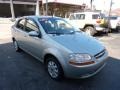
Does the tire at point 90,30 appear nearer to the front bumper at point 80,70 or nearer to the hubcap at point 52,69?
the hubcap at point 52,69

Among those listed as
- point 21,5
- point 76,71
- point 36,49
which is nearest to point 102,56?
point 76,71

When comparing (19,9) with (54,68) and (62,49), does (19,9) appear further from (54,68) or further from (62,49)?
(62,49)

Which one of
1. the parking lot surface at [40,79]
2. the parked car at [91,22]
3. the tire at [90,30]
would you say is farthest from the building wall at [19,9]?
the parking lot surface at [40,79]

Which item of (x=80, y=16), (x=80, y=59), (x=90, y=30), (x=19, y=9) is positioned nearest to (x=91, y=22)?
(x=90, y=30)

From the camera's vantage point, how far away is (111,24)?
522 inches

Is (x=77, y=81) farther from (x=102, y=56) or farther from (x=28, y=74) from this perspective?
(x=28, y=74)

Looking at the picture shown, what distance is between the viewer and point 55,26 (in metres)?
4.90

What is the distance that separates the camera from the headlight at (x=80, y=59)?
3568 mm

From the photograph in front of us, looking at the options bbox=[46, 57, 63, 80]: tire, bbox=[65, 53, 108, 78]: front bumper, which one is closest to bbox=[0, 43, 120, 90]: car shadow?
bbox=[46, 57, 63, 80]: tire

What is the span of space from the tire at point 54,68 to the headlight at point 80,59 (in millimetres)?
449

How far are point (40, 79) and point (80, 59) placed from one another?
4.32 feet

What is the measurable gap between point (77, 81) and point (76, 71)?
651 millimetres

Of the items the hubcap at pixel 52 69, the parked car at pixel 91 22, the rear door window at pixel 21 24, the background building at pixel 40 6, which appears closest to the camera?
the hubcap at pixel 52 69

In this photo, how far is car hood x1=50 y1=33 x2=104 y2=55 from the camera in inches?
148
